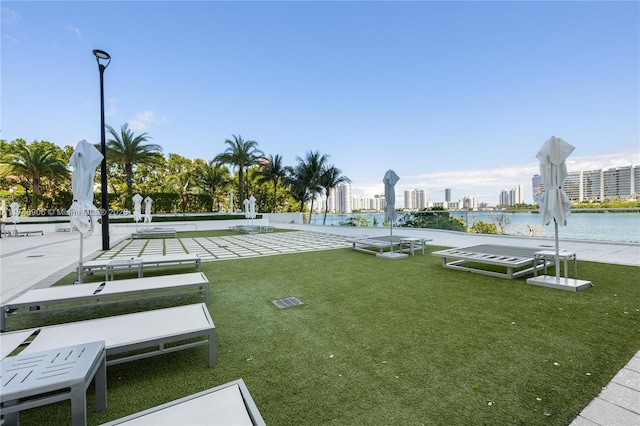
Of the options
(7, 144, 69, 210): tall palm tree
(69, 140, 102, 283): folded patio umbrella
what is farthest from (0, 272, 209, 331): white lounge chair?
(7, 144, 69, 210): tall palm tree

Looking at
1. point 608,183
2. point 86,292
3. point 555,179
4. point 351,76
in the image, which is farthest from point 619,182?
point 351,76

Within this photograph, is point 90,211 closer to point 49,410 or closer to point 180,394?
point 49,410

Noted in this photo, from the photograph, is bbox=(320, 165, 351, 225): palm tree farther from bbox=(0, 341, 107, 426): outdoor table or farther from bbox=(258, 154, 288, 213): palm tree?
bbox=(0, 341, 107, 426): outdoor table

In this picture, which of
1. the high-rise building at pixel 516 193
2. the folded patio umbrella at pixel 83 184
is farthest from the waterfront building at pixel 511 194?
the folded patio umbrella at pixel 83 184

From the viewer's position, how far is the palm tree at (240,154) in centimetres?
2675

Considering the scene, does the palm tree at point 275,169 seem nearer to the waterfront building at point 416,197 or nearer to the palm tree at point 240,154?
the palm tree at point 240,154

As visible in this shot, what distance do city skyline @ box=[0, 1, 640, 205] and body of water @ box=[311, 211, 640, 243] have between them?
5.43 feet

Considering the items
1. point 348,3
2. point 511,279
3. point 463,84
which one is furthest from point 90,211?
point 463,84

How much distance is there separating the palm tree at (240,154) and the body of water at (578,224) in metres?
20.3

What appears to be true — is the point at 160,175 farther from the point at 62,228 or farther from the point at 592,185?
the point at 592,185

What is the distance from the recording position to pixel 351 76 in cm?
2155

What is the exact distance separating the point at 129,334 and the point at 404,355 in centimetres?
253

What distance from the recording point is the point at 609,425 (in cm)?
174

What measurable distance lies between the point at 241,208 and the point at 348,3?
1905 cm
